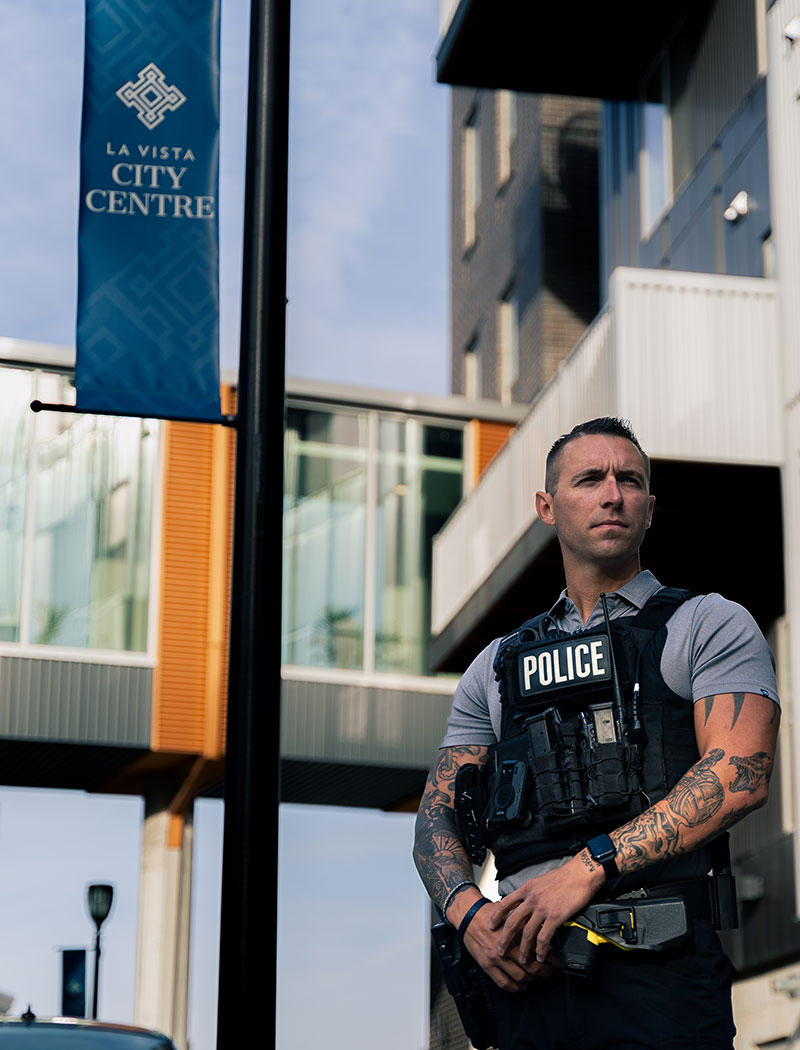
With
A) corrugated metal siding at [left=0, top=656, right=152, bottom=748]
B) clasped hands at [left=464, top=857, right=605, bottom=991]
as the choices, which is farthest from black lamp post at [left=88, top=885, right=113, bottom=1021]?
clasped hands at [left=464, top=857, right=605, bottom=991]

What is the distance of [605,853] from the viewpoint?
360cm

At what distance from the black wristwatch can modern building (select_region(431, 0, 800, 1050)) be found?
423 inches

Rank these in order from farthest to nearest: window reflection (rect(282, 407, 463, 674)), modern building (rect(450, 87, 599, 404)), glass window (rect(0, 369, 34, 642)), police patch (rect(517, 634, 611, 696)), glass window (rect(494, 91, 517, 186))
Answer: glass window (rect(494, 91, 517, 186)) < window reflection (rect(282, 407, 463, 674)) < modern building (rect(450, 87, 599, 404)) < glass window (rect(0, 369, 34, 642)) < police patch (rect(517, 634, 611, 696))

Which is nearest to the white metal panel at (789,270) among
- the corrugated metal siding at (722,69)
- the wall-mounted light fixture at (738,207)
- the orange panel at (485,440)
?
the corrugated metal siding at (722,69)

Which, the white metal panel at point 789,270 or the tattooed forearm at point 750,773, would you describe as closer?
the tattooed forearm at point 750,773

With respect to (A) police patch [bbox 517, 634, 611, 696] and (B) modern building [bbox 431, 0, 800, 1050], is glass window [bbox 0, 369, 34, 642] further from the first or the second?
(A) police patch [bbox 517, 634, 611, 696]

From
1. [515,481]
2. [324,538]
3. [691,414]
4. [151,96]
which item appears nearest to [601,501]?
[151,96]

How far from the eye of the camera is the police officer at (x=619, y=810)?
3582mm

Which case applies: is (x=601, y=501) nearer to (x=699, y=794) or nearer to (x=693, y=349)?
(x=699, y=794)

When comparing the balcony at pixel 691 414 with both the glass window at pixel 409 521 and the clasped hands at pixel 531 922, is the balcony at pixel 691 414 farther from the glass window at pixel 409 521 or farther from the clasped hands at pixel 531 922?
the clasped hands at pixel 531 922

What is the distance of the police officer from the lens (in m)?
3.58

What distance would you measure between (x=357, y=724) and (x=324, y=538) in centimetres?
278

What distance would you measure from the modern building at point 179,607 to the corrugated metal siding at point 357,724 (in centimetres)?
2

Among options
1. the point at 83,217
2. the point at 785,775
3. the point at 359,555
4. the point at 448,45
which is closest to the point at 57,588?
the point at 359,555
